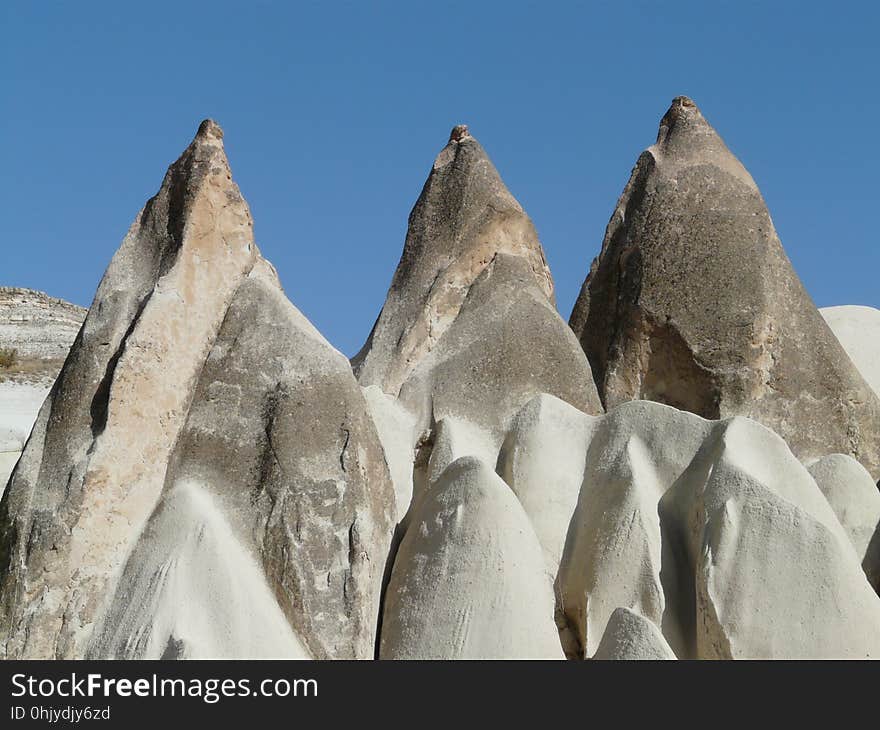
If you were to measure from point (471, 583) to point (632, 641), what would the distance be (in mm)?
1258

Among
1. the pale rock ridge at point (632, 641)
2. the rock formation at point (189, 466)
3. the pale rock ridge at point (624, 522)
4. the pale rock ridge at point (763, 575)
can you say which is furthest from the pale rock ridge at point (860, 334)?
the pale rock ridge at point (632, 641)

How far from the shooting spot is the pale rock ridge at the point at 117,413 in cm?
806

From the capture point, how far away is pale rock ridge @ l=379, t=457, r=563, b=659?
779 cm

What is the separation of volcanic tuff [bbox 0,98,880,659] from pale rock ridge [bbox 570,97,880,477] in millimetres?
40

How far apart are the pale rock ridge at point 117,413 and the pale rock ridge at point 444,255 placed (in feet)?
6.69

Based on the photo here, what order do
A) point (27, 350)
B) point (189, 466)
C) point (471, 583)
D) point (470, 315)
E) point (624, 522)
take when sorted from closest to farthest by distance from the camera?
point (471, 583) < point (189, 466) < point (624, 522) < point (470, 315) < point (27, 350)

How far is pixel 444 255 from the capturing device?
1173 centimetres

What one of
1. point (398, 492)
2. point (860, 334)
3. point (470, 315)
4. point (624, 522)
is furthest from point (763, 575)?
point (860, 334)

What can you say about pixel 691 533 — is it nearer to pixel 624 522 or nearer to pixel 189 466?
pixel 624 522

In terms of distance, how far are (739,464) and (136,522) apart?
3.59 metres

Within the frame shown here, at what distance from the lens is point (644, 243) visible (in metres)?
11.6

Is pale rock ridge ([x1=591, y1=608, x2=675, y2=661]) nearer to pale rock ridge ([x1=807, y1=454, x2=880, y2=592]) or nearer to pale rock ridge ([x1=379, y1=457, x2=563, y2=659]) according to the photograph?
pale rock ridge ([x1=379, y1=457, x2=563, y2=659])

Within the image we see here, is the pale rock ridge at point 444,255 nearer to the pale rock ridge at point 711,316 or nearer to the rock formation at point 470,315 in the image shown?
the rock formation at point 470,315
